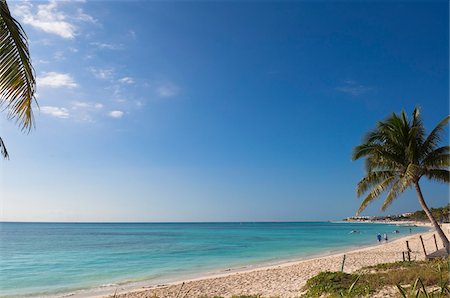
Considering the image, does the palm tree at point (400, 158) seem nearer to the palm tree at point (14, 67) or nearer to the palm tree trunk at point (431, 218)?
the palm tree trunk at point (431, 218)

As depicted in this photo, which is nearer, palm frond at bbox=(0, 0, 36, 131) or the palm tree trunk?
palm frond at bbox=(0, 0, 36, 131)

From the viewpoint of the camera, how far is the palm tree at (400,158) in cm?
1388

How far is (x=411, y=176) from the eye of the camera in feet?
43.2

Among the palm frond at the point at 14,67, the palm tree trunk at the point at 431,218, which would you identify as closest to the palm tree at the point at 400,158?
the palm tree trunk at the point at 431,218

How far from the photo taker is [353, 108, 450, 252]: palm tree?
13.9 m

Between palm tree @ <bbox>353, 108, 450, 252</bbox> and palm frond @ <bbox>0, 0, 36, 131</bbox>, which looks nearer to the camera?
palm frond @ <bbox>0, 0, 36, 131</bbox>

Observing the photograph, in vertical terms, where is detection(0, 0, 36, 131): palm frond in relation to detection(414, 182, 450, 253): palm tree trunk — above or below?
above

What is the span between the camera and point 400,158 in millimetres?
14352

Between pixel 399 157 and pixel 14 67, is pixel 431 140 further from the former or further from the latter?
pixel 14 67

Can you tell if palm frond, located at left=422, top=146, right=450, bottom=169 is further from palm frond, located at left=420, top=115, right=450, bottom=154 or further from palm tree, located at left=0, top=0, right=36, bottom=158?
palm tree, located at left=0, top=0, right=36, bottom=158

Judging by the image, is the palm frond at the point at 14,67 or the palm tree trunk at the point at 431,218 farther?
the palm tree trunk at the point at 431,218

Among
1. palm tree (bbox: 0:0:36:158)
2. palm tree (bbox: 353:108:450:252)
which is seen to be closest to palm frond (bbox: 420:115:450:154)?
palm tree (bbox: 353:108:450:252)

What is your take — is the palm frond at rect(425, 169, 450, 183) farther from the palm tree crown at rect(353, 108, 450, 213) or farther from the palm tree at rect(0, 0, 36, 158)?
the palm tree at rect(0, 0, 36, 158)

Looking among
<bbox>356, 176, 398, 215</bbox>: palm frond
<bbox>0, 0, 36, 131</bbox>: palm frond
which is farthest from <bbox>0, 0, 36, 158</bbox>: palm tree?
<bbox>356, 176, 398, 215</bbox>: palm frond
